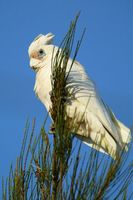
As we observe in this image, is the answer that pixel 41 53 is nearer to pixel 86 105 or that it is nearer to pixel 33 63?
pixel 33 63

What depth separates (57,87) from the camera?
8.67 feet

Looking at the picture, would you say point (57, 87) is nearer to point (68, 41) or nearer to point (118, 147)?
point (68, 41)

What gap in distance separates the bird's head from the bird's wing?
0.29 m

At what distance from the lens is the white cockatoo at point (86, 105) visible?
3.16 meters

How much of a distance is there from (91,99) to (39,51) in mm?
657

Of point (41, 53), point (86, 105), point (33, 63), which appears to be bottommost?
point (86, 105)

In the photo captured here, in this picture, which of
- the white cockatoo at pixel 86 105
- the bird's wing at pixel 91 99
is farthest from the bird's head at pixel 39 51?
the bird's wing at pixel 91 99

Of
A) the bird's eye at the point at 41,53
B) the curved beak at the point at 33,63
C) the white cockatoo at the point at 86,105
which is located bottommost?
the white cockatoo at the point at 86,105

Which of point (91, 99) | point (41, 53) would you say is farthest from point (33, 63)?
point (91, 99)

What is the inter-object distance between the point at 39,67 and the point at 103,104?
59cm

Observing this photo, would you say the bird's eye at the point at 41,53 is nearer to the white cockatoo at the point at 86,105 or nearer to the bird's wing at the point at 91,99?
the white cockatoo at the point at 86,105

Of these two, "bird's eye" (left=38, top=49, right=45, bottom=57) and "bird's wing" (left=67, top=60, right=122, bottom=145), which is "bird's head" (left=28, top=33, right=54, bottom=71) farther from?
"bird's wing" (left=67, top=60, right=122, bottom=145)

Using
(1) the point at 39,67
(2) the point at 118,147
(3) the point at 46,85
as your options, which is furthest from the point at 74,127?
(1) the point at 39,67

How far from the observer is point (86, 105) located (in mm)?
3213
